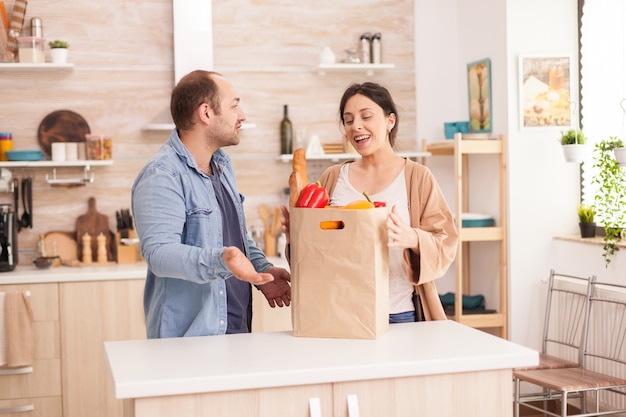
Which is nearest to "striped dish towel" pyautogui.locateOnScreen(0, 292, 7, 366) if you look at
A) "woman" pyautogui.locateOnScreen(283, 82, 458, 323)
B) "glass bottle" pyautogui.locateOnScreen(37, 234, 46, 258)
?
"glass bottle" pyautogui.locateOnScreen(37, 234, 46, 258)

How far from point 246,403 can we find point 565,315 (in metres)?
2.92

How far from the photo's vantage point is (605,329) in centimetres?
397

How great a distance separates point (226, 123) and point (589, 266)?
2.53 meters

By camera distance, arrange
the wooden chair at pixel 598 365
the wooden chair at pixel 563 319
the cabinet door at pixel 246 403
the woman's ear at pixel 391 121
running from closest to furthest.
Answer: the cabinet door at pixel 246 403 < the woman's ear at pixel 391 121 < the wooden chair at pixel 598 365 < the wooden chair at pixel 563 319

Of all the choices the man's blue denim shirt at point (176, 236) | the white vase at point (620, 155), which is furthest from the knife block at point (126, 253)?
the white vase at point (620, 155)

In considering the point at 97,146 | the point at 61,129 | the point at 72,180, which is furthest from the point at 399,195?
the point at 61,129

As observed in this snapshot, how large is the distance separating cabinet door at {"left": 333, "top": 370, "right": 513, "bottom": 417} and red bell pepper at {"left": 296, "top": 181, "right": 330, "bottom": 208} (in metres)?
0.47

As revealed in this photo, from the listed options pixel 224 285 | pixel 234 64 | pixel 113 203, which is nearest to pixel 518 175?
pixel 234 64

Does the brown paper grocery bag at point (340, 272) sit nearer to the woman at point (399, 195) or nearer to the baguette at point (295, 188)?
the baguette at point (295, 188)

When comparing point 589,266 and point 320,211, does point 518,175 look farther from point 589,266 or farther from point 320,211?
point 320,211

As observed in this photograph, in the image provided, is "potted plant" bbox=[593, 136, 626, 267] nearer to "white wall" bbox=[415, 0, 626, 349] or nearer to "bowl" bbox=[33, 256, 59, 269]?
"white wall" bbox=[415, 0, 626, 349]

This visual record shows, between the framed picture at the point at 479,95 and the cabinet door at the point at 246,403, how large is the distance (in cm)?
304

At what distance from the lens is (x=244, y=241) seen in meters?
2.48

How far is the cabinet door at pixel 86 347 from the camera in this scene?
13.3ft
